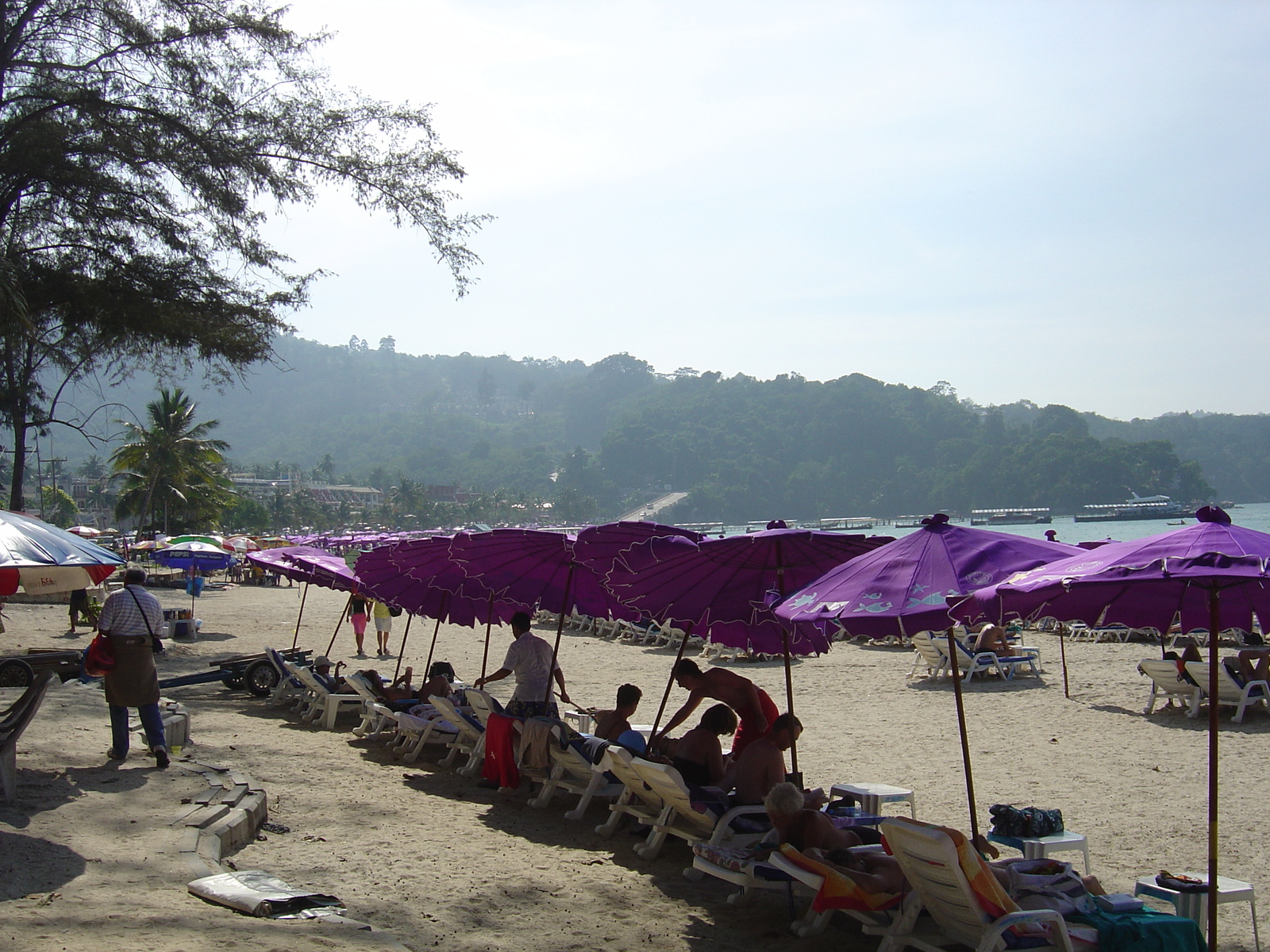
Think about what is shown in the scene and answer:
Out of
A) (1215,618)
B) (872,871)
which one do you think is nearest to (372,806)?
(872,871)

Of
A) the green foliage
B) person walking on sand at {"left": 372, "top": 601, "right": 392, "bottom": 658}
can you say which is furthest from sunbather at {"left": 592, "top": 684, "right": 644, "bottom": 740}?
the green foliage

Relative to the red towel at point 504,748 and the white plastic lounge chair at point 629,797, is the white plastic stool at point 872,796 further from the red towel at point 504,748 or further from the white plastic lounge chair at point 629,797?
the red towel at point 504,748

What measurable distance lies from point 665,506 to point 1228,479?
80.9 meters

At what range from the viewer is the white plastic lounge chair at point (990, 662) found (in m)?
12.9

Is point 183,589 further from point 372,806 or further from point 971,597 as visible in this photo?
point 971,597

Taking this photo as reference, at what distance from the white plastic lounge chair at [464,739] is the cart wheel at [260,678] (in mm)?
4672

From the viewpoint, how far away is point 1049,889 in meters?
3.85

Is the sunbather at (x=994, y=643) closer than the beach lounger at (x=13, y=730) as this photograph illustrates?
No

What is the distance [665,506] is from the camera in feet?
467

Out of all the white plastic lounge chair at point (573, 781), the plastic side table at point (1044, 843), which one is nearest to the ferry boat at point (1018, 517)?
the white plastic lounge chair at point (573, 781)

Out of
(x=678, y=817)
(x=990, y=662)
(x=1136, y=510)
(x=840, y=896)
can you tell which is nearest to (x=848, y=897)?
(x=840, y=896)

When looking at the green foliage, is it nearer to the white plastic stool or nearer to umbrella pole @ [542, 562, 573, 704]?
umbrella pole @ [542, 562, 573, 704]

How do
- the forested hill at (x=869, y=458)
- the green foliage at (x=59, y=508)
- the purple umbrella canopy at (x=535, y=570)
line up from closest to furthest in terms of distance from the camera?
1. the purple umbrella canopy at (x=535, y=570)
2. the green foliage at (x=59, y=508)
3. the forested hill at (x=869, y=458)

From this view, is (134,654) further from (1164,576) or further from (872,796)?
(1164,576)
